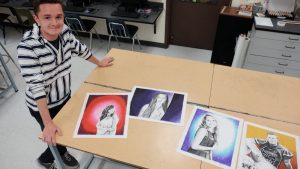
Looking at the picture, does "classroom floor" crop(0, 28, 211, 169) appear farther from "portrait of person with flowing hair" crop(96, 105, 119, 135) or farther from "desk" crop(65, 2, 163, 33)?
"portrait of person with flowing hair" crop(96, 105, 119, 135)

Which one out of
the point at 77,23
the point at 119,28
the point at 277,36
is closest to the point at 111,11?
the point at 119,28

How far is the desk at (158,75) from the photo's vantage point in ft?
5.31

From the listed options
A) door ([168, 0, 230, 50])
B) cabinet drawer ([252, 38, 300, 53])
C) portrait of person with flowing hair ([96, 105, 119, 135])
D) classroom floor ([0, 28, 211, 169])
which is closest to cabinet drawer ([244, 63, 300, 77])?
cabinet drawer ([252, 38, 300, 53])

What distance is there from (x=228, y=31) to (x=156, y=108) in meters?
2.08

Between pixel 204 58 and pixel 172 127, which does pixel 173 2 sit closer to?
pixel 204 58

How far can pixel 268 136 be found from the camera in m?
1.30

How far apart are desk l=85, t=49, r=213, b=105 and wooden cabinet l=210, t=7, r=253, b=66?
1.44m

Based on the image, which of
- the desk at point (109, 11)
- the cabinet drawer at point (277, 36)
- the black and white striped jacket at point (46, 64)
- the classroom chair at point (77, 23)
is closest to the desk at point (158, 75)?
the black and white striped jacket at point (46, 64)

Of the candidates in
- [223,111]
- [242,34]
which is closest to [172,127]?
[223,111]

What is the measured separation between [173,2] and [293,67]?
188 cm

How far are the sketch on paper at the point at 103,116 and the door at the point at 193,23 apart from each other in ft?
7.95

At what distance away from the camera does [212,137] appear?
1.28 m

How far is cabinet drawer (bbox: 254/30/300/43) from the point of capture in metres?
2.62

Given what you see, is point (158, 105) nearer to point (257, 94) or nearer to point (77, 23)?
point (257, 94)
